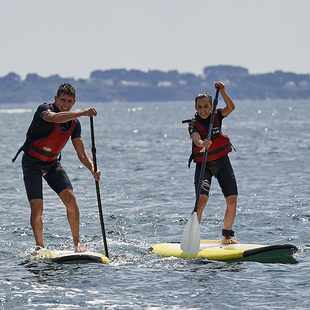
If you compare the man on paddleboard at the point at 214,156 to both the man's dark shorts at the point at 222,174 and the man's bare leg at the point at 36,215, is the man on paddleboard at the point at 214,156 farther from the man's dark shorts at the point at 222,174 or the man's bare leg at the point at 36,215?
the man's bare leg at the point at 36,215

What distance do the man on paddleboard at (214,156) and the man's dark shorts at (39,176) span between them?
2002 millimetres

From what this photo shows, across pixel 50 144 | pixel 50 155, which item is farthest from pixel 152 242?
pixel 50 144

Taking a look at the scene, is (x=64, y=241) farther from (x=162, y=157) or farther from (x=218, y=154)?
(x=162, y=157)

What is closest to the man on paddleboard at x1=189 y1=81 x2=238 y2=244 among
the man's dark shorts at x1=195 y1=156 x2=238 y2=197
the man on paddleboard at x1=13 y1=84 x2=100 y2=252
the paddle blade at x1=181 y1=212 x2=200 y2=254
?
the man's dark shorts at x1=195 y1=156 x2=238 y2=197

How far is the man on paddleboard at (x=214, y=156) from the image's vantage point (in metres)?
13.6

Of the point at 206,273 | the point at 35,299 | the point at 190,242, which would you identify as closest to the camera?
the point at 35,299

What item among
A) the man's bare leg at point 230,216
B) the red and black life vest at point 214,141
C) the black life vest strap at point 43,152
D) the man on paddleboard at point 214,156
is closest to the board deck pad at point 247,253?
the man's bare leg at point 230,216

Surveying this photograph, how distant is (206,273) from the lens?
12.3m

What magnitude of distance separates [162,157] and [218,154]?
2520 centimetres

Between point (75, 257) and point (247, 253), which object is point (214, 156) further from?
point (75, 257)

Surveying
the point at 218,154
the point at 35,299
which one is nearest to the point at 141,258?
the point at 218,154

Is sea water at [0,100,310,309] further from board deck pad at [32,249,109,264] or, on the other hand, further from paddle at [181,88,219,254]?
paddle at [181,88,219,254]

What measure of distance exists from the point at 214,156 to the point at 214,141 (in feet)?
0.75

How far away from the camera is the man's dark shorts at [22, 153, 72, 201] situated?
1300cm
